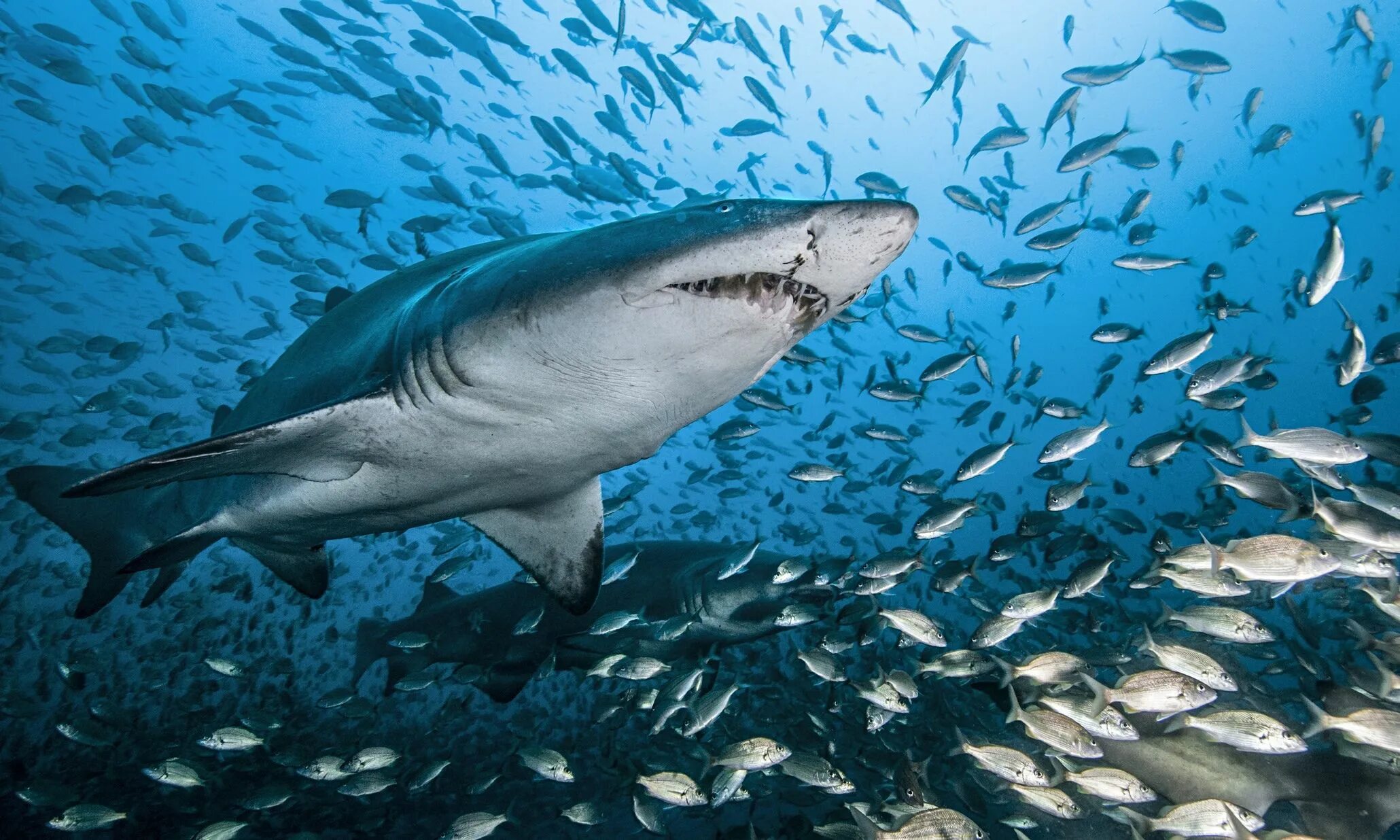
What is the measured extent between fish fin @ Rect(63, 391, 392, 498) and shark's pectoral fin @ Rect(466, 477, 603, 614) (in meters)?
1.13

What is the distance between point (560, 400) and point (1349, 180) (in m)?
56.4

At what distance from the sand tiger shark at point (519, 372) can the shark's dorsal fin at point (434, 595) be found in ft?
11.3

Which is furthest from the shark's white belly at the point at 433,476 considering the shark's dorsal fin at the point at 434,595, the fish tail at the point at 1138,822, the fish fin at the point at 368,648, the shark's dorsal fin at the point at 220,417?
the fish tail at the point at 1138,822

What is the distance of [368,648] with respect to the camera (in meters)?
6.66

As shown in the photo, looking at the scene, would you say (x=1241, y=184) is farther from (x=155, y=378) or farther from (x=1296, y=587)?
(x=155, y=378)

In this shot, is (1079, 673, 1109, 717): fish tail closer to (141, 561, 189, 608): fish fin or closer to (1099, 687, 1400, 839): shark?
(1099, 687, 1400, 839): shark

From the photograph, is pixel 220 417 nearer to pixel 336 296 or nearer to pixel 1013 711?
pixel 336 296

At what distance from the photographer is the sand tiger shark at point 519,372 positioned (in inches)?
62.5

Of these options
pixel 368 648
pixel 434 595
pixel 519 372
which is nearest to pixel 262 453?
pixel 519 372

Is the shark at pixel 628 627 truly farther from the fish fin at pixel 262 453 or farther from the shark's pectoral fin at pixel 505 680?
the fish fin at pixel 262 453

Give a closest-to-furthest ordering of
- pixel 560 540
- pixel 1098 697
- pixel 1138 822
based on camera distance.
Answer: pixel 560 540, pixel 1098 697, pixel 1138 822

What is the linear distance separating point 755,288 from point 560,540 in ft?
7.51

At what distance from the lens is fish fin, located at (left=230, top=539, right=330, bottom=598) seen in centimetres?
371

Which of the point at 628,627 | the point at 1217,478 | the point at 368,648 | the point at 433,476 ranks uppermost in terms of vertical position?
the point at 433,476
